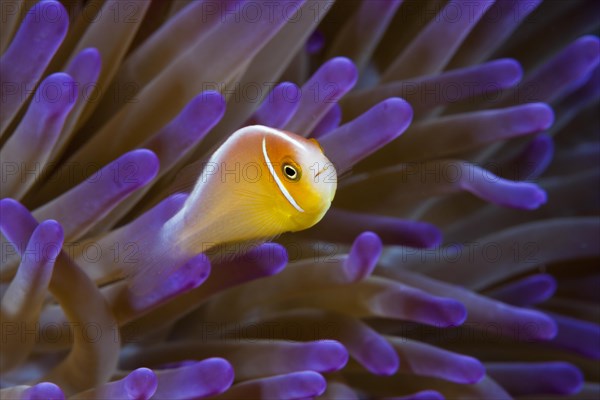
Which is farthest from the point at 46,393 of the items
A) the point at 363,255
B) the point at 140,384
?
the point at 363,255

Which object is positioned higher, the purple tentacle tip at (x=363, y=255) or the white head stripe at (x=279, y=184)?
the white head stripe at (x=279, y=184)

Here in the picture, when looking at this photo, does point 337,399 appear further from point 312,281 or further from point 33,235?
point 33,235

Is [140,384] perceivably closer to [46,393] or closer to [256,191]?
[46,393]

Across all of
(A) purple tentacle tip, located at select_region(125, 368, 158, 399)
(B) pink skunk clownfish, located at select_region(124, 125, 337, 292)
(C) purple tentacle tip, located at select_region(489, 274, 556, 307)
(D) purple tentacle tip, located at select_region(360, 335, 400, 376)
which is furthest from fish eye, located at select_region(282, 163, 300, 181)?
(C) purple tentacle tip, located at select_region(489, 274, 556, 307)

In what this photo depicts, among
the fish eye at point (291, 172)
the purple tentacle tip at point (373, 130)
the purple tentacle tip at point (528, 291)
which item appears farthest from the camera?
the purple tentacle tip at point (528, 291)

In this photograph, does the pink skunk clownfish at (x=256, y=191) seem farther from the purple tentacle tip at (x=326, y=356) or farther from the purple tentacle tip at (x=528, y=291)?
the purple tentacle tip at (x=528, y=291)

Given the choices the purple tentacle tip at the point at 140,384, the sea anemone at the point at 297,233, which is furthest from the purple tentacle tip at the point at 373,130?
the purple tentacle tip at the point at 140,384

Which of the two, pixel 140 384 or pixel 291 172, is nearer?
pixel 291 172

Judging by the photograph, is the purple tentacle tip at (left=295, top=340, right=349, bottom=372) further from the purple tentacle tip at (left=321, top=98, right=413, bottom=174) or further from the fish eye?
the fish eye

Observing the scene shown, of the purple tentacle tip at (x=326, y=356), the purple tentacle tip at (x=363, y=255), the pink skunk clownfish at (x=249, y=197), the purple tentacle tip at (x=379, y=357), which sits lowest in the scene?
the purple tentacle tip at (x=379, y=357)
